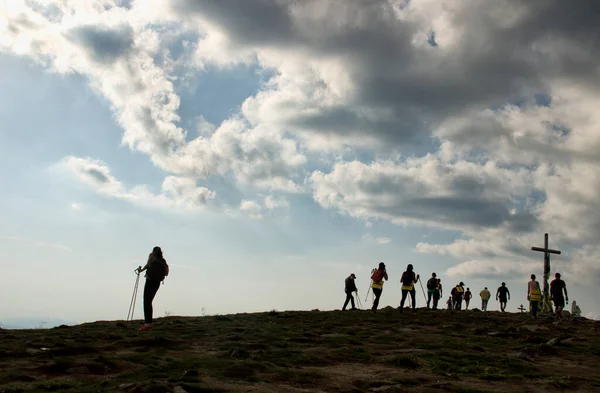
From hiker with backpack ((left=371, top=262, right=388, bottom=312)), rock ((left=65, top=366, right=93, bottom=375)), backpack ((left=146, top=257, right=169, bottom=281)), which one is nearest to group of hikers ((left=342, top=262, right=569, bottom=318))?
hiker with backpack ((left=371, top=262, right=388, bottom=312))

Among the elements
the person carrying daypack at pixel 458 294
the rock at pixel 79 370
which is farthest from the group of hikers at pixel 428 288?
the rock at pixel 79 370

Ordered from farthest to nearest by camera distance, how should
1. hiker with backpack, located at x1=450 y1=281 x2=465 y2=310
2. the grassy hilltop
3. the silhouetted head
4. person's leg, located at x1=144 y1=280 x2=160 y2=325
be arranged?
1. hiker with backpack, located at x1=450 y1=281 x2=465 y2=310
2. the silhouetted head
3. person's leg, located at x1=144 y1=280 x2=160 y2=325
4. the grassy hilltop

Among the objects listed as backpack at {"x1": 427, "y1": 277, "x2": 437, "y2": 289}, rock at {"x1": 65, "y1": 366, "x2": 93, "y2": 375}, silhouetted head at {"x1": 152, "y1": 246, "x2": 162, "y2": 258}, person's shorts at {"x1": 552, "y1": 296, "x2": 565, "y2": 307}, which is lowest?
rock at {"x1": 65, "y1": 366, "x2": 93, "y2": 375}

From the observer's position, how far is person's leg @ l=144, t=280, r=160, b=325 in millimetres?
16281

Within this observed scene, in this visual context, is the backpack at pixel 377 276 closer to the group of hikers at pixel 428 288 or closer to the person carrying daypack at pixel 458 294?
the group of hikers at pixel 428 288

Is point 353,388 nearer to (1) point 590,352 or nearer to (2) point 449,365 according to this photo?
(2) point 449,365

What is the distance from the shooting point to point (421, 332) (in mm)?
17391

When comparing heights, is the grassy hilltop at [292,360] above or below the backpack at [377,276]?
below

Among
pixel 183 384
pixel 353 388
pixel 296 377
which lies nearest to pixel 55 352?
pixel 183 384

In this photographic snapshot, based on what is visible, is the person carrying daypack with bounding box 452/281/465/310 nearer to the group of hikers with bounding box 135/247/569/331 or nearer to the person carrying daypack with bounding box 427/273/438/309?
the group of hikers with bounding box 135/247/569/331

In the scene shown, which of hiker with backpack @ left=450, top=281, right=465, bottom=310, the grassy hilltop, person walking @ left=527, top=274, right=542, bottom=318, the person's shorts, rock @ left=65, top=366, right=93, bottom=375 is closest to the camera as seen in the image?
the grassy hilltop

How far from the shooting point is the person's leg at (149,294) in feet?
53.4

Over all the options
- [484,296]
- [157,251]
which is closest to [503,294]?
[484,296]

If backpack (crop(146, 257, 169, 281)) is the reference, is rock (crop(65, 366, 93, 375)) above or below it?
below
